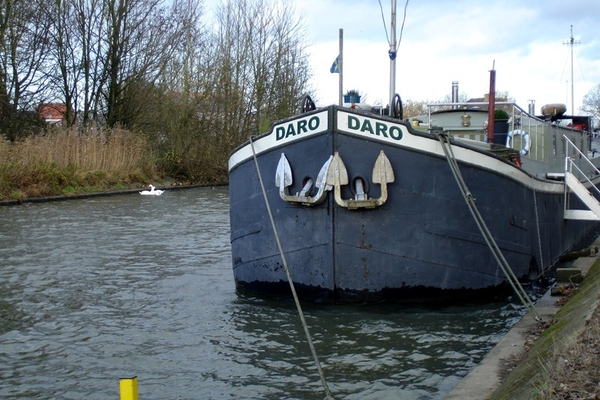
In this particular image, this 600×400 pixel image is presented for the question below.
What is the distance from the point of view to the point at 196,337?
769 cm

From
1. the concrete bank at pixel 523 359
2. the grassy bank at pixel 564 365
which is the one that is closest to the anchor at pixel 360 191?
the concrete bank at pixel 523 359

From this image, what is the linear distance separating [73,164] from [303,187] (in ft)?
62.0

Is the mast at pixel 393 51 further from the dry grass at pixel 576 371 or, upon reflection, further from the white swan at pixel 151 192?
the white swan at pixel 151 192

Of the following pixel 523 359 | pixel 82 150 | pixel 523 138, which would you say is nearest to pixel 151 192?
pixel 82 150

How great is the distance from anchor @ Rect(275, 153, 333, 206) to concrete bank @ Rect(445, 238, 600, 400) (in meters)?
2.47

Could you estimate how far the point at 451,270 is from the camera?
859 centimetres

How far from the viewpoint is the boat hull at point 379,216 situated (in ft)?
27.2

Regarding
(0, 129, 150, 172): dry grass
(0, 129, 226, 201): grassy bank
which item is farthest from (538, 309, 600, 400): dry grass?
(0, 129, 150, 172): dry grass

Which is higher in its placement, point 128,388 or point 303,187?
point 303,187

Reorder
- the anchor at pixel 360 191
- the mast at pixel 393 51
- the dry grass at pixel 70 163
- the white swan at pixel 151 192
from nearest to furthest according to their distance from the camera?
the anchor at pixel 360 191
the mast at pixel 393 51
the dry grass at pixel 70 163
the white swan at pixel 151 192

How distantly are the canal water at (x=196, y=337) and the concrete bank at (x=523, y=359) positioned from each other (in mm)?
437

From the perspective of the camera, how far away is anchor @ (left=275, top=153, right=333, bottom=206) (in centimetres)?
830

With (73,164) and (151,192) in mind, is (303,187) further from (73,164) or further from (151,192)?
(151,192)

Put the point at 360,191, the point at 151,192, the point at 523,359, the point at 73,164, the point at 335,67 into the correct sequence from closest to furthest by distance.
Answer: the point at 523,359
the point at 360,191
the point at 335,67
the point at 73,164
the point at 151,192
